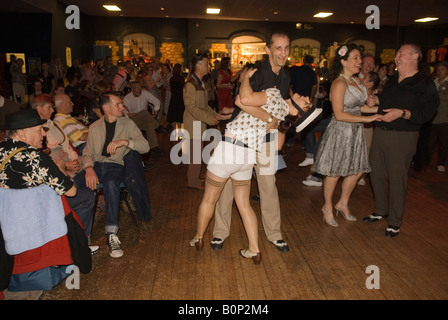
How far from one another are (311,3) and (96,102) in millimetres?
10679

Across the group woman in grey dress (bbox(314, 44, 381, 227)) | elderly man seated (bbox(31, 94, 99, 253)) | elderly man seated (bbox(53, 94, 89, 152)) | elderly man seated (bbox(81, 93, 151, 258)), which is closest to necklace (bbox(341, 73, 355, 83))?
woman in grey dress (bbox(314, 44, 381, 227))

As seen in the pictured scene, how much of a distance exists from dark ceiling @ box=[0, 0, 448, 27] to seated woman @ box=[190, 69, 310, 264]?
11377 millimetres

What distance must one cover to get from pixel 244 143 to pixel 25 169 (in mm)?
1494

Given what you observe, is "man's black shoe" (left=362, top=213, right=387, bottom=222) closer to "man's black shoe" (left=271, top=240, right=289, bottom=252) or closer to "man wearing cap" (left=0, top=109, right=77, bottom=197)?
"man's black shoe" (left=271, top=240, right=289, bottom=252)

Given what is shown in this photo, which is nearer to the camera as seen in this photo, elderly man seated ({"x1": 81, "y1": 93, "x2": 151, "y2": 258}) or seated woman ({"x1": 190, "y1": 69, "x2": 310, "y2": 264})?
seated woman ({"x1": 190, "y1": 69, "x2": 310, "y2": 264})

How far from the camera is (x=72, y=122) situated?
398cm

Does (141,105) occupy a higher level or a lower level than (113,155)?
higher

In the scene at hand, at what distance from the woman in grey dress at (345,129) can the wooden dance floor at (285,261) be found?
1.65 ft

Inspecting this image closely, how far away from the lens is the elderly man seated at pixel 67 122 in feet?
12.7

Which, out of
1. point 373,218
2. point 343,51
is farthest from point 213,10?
point 373,218

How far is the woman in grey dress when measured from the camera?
11.4ft

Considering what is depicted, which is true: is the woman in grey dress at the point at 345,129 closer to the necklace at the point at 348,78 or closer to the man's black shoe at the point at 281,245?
the necklace at the point at 348,78

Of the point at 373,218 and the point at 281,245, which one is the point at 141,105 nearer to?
the point at 281,245

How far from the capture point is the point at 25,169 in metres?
2.39
